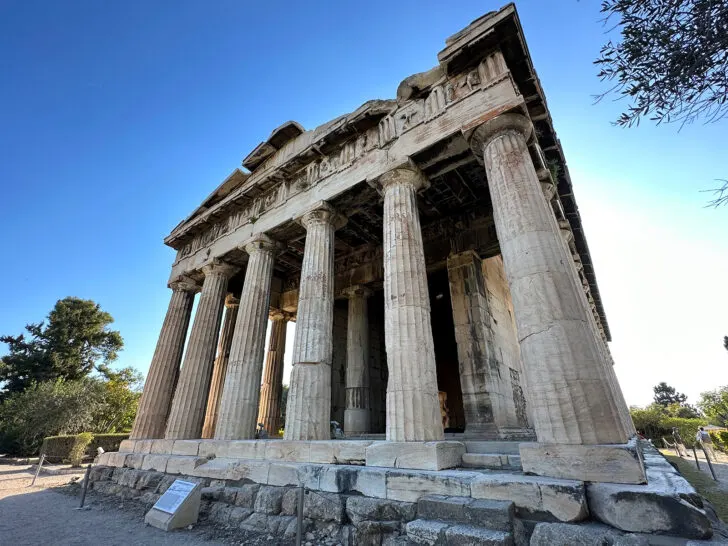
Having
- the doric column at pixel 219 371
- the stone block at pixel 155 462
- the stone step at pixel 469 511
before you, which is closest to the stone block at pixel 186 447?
the stone block at pixel 155 462

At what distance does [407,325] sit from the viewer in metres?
6.44

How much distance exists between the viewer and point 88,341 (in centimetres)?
3306

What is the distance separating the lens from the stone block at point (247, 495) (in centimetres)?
622

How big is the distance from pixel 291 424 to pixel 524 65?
31.7ft

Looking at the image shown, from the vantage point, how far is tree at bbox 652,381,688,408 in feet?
227

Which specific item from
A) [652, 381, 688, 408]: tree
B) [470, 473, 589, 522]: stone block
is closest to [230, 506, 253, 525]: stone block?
[470, 473, 589, 522]: stone block

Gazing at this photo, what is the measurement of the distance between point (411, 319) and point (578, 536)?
12.7 ft

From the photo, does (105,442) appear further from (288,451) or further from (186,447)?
(288,451)

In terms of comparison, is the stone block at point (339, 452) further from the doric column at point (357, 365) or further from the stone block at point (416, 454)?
Answer: the doric column at point (357, 365)

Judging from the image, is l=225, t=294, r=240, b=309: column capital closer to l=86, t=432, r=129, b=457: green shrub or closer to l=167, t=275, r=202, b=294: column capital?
l=167, t=275, r=202, b=294: column capital

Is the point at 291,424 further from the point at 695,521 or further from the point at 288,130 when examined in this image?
the point at 288,130

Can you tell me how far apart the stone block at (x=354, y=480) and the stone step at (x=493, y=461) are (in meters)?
1.39

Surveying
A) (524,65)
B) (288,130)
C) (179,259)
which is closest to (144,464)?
(179,259)

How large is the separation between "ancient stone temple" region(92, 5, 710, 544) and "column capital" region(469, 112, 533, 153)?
1.8 inches
